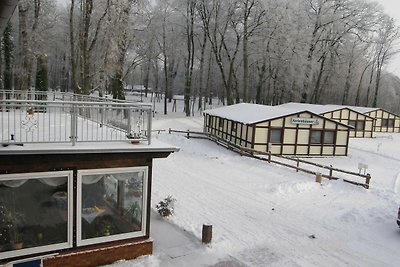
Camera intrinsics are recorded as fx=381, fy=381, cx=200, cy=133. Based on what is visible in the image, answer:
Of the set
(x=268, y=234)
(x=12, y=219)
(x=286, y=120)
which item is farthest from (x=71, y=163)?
(x=286, y=120)

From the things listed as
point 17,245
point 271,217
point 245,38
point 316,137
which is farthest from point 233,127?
point 17,245

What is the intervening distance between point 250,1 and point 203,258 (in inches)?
1276

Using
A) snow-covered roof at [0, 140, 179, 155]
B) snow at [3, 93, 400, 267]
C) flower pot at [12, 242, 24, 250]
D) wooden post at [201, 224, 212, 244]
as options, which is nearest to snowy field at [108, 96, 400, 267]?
snow at [3, 93, 400, 267]

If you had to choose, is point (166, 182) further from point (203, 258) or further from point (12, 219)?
point (12, 219)

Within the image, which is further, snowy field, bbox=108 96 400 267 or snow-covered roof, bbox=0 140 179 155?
snowy field, bbox=108 96 400 267

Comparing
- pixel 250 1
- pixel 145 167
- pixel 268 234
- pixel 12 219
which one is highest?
pixel 250 1

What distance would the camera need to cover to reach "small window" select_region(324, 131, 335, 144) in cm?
2661

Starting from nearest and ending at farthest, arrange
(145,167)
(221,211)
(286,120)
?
1. (145,167)
2. (221,211)
3. (286,120)

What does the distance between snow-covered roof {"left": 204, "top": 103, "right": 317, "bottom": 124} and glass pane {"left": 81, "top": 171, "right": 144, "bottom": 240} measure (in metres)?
16.0

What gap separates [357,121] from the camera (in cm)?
3784

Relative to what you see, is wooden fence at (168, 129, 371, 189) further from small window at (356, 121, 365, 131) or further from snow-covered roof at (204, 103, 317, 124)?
small window at (356, 121, 365, 131)

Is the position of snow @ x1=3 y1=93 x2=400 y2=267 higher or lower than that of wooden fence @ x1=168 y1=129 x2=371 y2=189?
lower

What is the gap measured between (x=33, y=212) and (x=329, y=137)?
2252 centimetres

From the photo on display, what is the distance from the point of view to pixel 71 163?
8.22 metres
